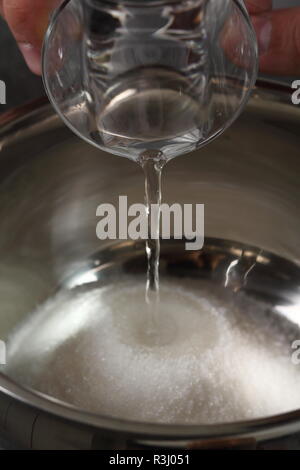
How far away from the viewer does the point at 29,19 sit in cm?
73

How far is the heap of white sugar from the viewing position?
0.63 metres

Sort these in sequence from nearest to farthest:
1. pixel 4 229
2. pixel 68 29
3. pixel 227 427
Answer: pixel 227 427 < pixel 68 29 < pixel 4 229

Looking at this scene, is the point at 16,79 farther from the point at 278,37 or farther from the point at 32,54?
the point at 278,37

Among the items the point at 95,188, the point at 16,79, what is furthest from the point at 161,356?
the point at 16,79

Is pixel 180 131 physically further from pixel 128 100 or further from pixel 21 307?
pixel 21 307

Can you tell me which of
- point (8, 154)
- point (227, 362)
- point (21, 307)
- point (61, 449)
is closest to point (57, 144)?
point (8, 154)

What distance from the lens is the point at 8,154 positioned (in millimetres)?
737

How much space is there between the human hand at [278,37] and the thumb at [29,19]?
7.9 inches

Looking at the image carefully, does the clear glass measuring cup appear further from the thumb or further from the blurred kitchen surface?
the blurred kitchen surface

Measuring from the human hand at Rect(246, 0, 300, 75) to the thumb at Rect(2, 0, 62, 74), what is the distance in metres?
0.20

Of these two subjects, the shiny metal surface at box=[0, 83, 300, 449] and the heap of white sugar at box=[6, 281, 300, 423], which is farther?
the shiny metal surface at box=[0, 83, 300, 449]

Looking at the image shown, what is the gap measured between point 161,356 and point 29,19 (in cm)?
35

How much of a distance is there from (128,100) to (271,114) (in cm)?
17

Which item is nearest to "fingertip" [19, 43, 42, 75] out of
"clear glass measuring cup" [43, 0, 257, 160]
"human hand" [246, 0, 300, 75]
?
"clear glass measuring cup" [43, 0, 257, 160]
